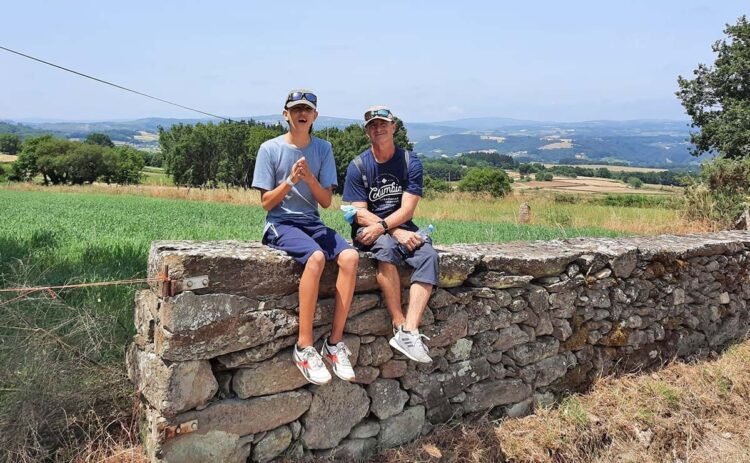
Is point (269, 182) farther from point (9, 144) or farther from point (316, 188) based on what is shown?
point (9, 144)

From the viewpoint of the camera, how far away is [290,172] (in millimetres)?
3578

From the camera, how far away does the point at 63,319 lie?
3664 mm

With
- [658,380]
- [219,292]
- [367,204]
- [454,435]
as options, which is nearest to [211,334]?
[219,292]

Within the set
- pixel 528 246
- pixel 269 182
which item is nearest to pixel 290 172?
pixel 269 182

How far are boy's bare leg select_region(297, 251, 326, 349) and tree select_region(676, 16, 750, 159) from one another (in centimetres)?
2798

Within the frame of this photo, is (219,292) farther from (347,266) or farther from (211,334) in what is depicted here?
(347,266)

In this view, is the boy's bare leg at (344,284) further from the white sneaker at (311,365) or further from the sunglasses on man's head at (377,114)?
the sunglasses on man's head at (377,114)

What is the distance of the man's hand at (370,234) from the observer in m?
3.72

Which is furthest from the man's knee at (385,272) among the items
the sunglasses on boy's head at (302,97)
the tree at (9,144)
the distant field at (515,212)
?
the tree at (9,144)

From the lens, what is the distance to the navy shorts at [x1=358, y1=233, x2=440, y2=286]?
3621 millimetres

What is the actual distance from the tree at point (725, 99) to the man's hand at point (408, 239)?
2713cm

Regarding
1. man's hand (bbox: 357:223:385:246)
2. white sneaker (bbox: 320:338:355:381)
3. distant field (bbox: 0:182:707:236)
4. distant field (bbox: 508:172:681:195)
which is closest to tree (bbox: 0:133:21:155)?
distant field (bbox: 0:182:707:236)

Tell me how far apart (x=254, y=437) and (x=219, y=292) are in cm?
95

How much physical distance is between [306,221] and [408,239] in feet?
2.34
